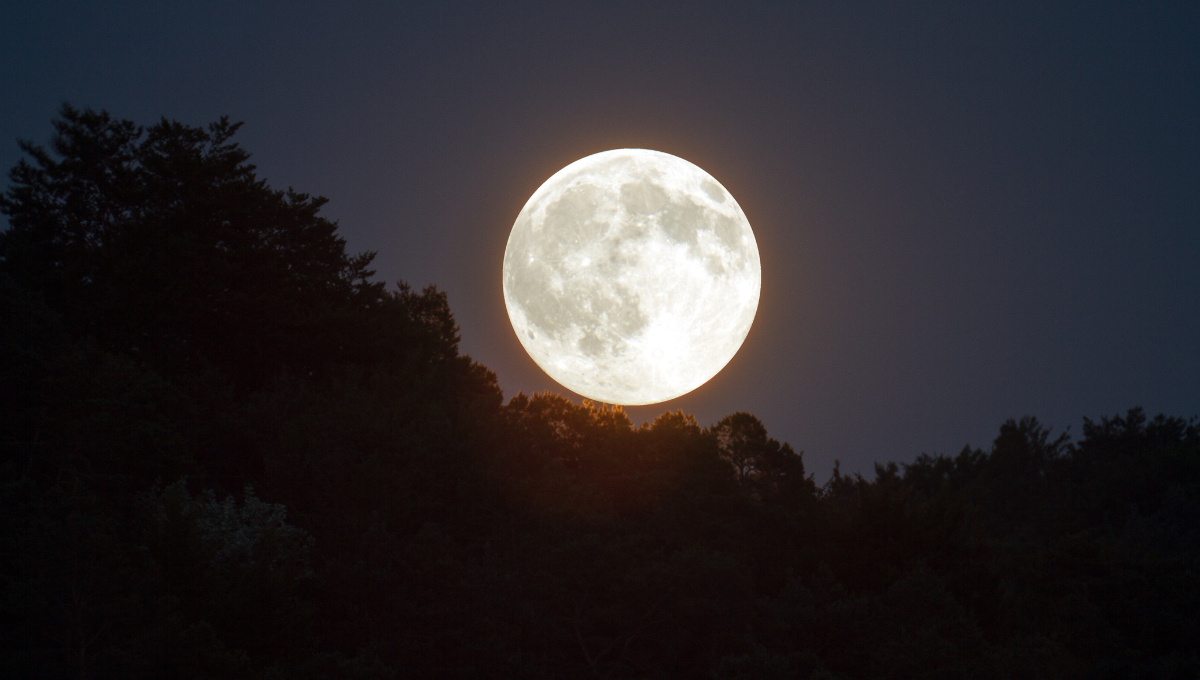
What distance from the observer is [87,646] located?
17.0 meters

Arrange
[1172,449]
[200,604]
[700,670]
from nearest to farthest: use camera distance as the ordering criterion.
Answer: [200,604], [700,670], [1172,449]

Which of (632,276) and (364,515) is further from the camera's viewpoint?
(632,276)

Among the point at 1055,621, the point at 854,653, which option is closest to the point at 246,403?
the point at 854,653

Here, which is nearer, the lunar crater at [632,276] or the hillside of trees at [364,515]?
the hillside of trees at [364,515]

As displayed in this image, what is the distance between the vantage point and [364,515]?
26.7 metres

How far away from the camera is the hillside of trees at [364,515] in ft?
64.3

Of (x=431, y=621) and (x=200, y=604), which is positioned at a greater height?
(x=431, y=621)

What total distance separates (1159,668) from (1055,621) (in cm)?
406

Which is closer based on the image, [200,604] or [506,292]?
[200,604]

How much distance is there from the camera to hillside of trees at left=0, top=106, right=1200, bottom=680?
64.3 ft

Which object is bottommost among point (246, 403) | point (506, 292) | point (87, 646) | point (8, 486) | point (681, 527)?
point (87, 646)

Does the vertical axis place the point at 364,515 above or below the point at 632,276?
below

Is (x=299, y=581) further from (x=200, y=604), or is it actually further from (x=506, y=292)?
(x=506, y=292)

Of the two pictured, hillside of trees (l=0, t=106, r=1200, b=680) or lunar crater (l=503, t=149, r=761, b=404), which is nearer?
hillside of trees (l=0, t=106, r=1200, b=680)
